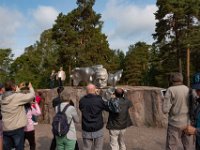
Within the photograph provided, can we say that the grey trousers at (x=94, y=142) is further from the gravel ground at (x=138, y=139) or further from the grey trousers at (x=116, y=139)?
the gravel ground at (x=138, y=139)

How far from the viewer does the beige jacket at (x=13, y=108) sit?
651 centimetres

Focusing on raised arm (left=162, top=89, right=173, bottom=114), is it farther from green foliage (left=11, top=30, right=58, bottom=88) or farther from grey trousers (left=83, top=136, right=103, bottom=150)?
green foliage (left=11, top=30, right=58, bottom=88)

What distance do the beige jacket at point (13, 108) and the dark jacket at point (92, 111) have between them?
3.15 ft

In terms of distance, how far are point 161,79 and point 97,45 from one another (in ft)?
23.9

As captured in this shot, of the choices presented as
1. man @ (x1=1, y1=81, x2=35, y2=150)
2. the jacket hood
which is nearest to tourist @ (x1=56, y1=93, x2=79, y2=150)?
man @ (x1=1, y1=81, x2=35, y2=150)

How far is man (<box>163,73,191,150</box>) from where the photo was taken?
620 centimetres

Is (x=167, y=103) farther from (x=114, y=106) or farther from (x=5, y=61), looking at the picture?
(x=5, y=61)

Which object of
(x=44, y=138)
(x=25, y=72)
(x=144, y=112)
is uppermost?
(x=25, y=72)

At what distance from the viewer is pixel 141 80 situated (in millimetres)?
49688

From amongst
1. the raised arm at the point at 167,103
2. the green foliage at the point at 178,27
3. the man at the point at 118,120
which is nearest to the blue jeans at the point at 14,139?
the man at the point at 118,120

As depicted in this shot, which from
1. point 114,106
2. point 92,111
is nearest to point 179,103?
point 114,106

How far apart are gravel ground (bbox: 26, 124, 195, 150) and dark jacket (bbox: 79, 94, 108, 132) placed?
2.69 metres

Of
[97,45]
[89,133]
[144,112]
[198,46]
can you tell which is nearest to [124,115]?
[89,133]

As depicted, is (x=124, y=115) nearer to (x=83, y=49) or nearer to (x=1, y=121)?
(x=1, y=121)
